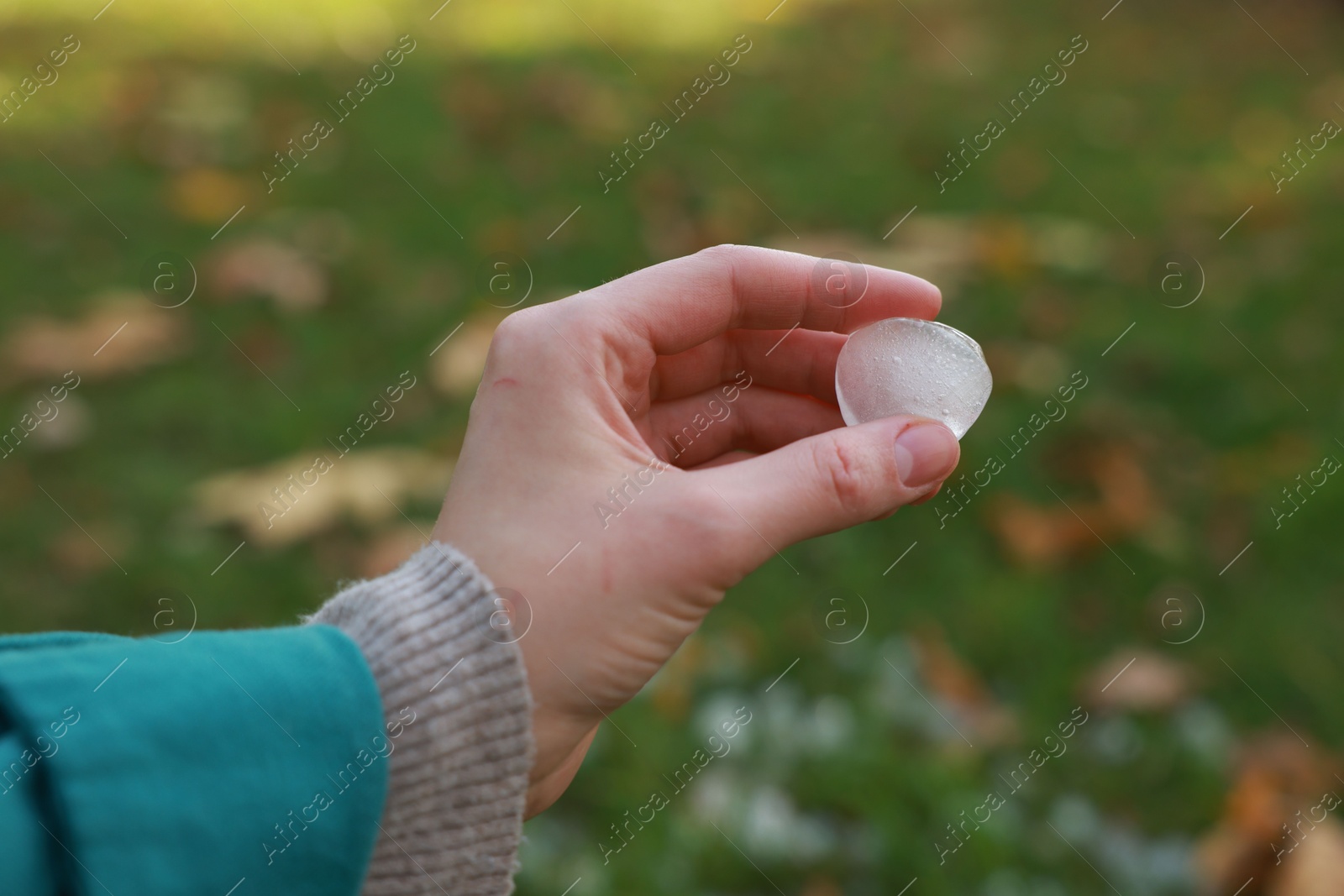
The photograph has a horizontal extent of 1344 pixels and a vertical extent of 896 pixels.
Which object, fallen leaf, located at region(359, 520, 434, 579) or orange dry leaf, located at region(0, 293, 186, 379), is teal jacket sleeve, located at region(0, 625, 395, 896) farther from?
orange dry leaf, located at region(0, 293, 186, 379)

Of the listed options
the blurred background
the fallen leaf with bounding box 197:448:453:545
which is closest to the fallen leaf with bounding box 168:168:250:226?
the blurred background

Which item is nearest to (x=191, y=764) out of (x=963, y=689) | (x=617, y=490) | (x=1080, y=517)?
(x=617, y=490)

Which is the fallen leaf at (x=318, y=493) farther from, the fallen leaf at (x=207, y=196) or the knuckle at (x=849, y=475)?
the knuckle at (x=849, y=475)

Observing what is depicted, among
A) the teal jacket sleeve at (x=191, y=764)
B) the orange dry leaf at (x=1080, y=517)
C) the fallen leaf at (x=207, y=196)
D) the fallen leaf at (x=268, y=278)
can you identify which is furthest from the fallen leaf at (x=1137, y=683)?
the fallen leaf at (x=207, y=196)

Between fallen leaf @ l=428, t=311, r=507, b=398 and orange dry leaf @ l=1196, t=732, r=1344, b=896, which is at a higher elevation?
fallen leaf @ l=428, t=311, r=507, b=398

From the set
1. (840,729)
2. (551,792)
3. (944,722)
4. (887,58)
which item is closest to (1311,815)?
(944,722)

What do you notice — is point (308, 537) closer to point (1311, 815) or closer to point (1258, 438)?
point (1311, 815)

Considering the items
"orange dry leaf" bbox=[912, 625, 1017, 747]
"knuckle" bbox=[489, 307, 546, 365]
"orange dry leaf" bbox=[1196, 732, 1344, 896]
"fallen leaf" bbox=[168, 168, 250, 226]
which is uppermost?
"fallen leaf" bbox=[168, 168, 250, 226]
